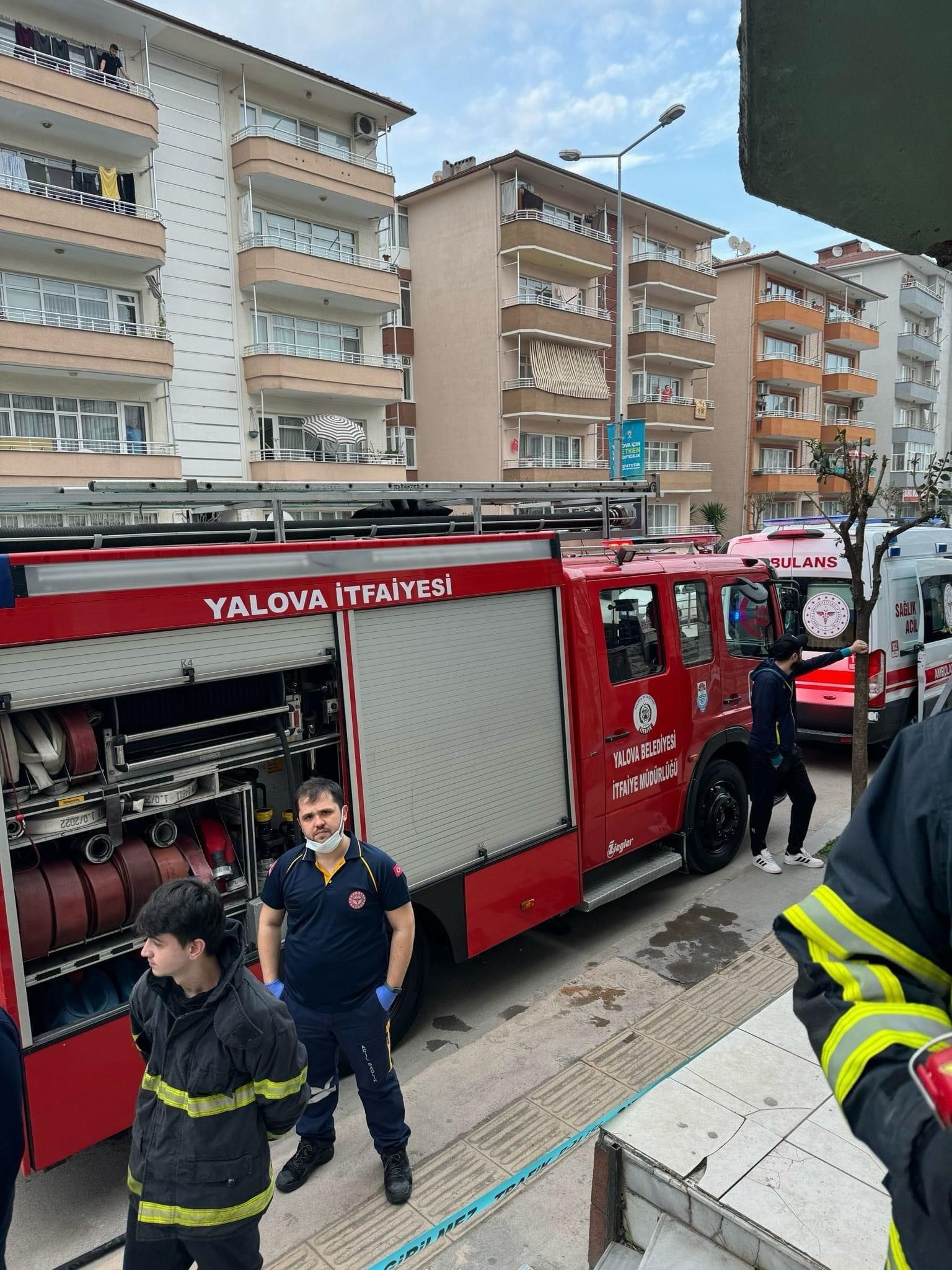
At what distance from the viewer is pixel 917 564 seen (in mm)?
9414

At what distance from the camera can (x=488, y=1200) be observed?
324 centimetres

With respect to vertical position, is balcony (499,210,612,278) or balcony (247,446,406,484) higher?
balcony (499,210,612,278)

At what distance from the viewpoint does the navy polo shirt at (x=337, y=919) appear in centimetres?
326

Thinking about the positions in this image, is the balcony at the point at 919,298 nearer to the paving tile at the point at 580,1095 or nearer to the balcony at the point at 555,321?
the balcony at the point at 555,321

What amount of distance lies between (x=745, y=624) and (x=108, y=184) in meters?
17.7

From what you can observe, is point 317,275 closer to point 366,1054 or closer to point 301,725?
point 301,725

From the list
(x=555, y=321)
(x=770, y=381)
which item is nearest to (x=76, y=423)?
(x=555, y=321)

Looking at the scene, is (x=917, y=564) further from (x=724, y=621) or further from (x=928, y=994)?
(x=928, y=994)

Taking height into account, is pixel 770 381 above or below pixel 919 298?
below

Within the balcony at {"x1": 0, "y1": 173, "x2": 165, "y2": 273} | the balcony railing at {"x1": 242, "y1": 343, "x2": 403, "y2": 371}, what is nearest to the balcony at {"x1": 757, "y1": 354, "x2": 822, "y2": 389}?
the balcony railing at {"x1": 242, "y1": 343, "x2": 403, "y2": 371}

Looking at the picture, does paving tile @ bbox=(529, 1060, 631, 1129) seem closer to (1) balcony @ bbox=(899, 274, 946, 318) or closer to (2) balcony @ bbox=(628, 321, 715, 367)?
(2) balcony @ bbox=(628, 321, 715, 367)

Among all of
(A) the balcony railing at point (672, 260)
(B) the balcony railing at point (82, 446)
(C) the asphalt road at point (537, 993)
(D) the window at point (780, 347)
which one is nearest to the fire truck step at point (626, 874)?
(C) the asphalt road at point (537, 993)

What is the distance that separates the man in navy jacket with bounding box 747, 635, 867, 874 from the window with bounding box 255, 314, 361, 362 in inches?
701

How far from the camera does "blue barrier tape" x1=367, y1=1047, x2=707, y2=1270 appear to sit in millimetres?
2969
